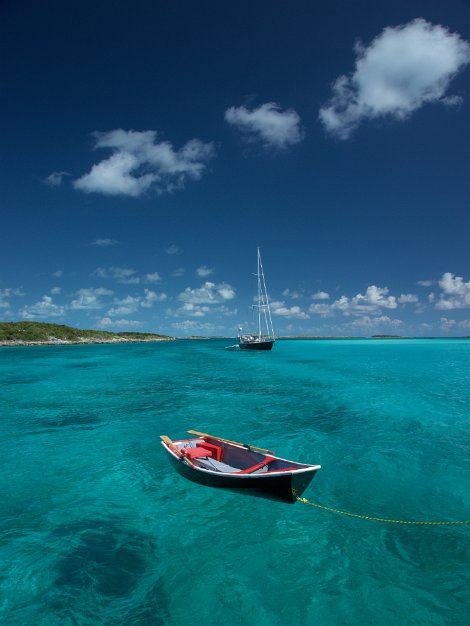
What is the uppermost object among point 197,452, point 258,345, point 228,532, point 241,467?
point 258,345

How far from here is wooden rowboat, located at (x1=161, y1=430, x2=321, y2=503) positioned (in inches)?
410

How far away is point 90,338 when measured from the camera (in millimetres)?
175750

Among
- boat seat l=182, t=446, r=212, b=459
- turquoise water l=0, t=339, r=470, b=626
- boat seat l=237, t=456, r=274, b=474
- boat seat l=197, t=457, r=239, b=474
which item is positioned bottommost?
turquoise water l=0, t=339, r=470, b=626

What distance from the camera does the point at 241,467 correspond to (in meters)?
13.9

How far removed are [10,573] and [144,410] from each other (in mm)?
18878

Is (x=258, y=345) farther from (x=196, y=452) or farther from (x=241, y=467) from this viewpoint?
(x=241, y=467)

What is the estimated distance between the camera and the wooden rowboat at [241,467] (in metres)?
10.4

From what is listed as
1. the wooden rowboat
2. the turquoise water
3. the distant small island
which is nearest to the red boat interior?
the wooden rowboat

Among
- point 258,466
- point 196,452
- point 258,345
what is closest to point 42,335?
point 258,345

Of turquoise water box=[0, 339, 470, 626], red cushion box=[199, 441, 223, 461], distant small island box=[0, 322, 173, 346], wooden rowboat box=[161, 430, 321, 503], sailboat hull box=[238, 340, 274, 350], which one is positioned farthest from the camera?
distant small island box=[0, 322, 173, 346]

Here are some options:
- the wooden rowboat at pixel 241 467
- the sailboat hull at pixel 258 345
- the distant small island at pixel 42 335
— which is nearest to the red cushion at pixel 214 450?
the wooden rowboat at pixel 241 467

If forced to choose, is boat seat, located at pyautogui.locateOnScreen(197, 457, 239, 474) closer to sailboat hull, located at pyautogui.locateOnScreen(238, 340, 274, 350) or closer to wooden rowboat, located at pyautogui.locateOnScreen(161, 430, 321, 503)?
wooden rowboat, located at pyautogui.locateOnScreen(161, 430, 321, 503)

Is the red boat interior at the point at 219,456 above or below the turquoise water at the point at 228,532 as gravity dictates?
above

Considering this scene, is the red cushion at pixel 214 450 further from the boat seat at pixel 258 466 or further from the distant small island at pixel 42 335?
the distant small island at pixel 42 335
